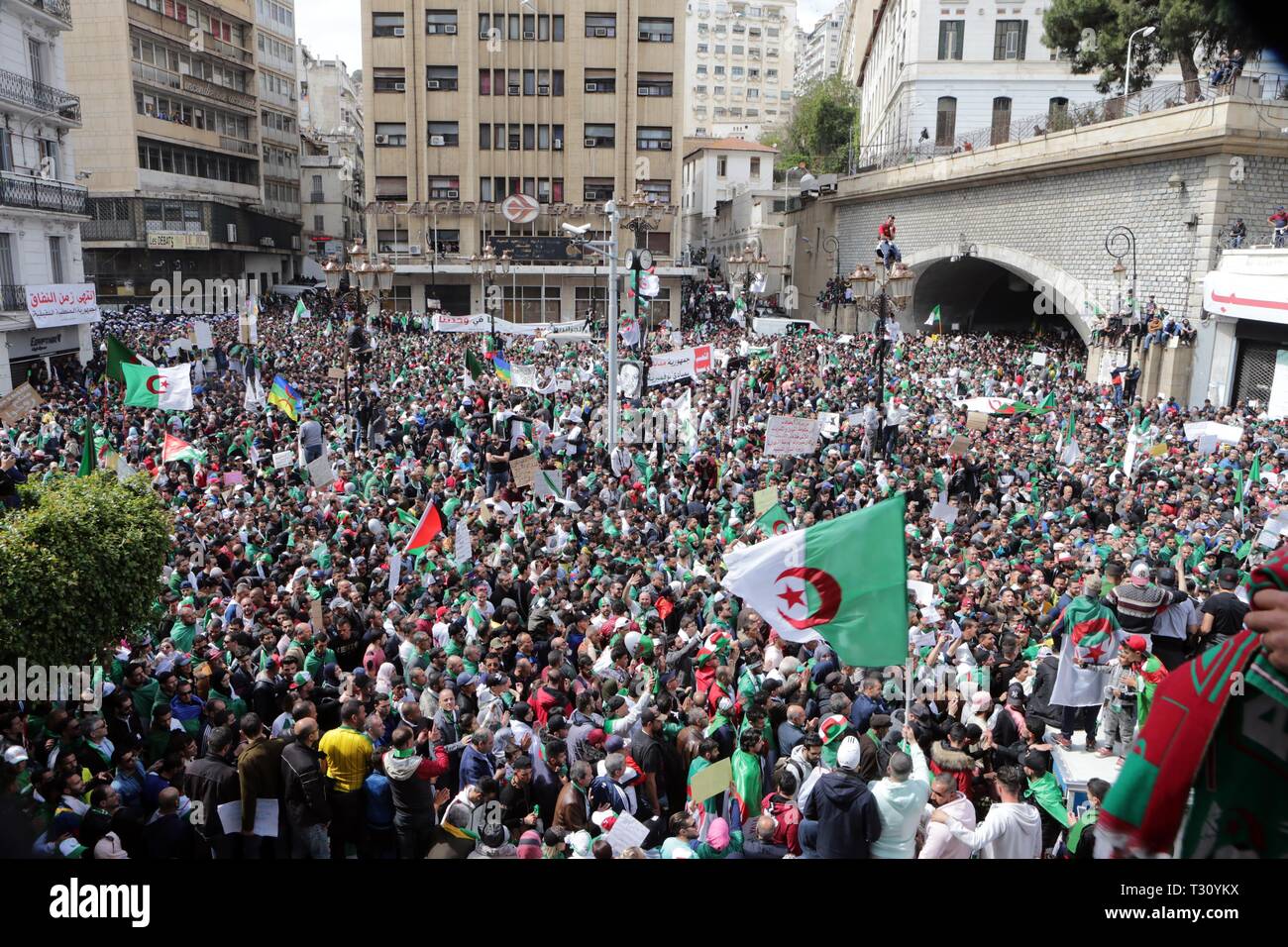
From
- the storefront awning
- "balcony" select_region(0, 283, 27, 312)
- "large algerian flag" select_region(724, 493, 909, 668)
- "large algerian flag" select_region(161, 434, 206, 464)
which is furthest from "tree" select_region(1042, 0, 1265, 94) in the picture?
"balcony" select_region(0, 283, 27, 312)

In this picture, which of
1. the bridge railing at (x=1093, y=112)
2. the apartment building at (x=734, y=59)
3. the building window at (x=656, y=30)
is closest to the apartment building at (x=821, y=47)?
the apartment building at (x=734, y=59)

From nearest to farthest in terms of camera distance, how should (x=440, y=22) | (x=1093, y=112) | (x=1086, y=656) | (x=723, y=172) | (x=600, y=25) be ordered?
(x=1086, y=656)
(x=1093, y=112)
(x=440, y=22)
(x=600, y=25)
(x=723, y=172)

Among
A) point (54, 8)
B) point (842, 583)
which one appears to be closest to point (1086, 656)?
point (842, 583)

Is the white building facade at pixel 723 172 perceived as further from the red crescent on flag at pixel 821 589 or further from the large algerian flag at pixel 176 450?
the red crescent on flag at pixel 821 589

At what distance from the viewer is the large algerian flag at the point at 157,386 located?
16453 mm

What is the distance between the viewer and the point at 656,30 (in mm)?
52156

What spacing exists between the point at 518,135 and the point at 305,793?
5123 cm

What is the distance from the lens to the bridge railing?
2420 centimetres

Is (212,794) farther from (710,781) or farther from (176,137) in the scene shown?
(176,137)

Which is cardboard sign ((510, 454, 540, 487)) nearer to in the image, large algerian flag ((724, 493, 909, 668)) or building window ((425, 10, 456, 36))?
large algerian flag ((724, 493, 909, 668))

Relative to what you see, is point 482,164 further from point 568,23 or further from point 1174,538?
point 1174,538

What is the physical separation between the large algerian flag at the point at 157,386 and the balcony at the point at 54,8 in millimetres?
18378

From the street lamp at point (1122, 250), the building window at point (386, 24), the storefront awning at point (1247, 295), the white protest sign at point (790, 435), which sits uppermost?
the building window at point (386, 24)
